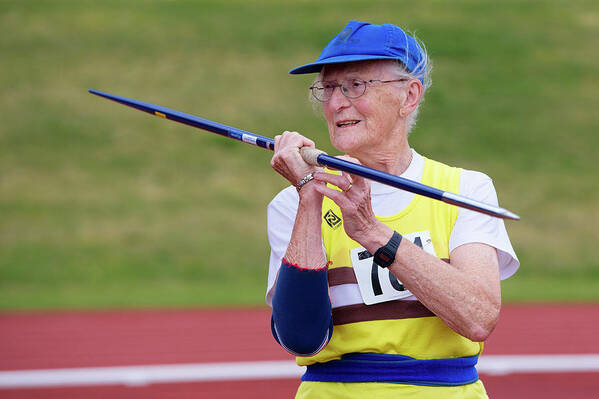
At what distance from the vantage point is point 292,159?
2279 millimetres

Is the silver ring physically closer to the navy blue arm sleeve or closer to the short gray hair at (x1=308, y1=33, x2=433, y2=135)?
the navy blue arm sleeve

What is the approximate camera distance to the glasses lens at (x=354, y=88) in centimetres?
248

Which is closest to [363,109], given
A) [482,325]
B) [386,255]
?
[386,255]

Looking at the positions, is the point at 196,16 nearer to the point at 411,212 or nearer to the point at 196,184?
the point at 196,184

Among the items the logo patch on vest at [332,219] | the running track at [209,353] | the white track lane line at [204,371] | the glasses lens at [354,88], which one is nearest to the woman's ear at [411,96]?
the glasses lens at [354,88]

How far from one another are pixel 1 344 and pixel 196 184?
719cm

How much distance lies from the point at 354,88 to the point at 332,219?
0.41m

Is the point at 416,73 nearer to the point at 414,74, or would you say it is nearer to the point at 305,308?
the point at 414,74

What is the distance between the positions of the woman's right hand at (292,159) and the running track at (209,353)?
13.1ft

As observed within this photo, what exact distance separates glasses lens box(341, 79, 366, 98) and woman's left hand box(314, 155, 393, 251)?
1.10 feet

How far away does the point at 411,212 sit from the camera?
2.41 m

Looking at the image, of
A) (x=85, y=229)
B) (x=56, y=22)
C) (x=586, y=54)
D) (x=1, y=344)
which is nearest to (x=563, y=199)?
(x=586, y=54)

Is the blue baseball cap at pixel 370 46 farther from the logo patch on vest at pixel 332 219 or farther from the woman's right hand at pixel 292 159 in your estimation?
the logo patch on vest at pixel 332 219

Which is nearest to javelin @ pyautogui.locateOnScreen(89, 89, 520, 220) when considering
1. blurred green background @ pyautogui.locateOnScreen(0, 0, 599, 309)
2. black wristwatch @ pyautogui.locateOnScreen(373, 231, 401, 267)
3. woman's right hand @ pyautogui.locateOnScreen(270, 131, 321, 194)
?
woman's right hand @ pyautogui.locateOnScreen(270, 131, 321, 194)
